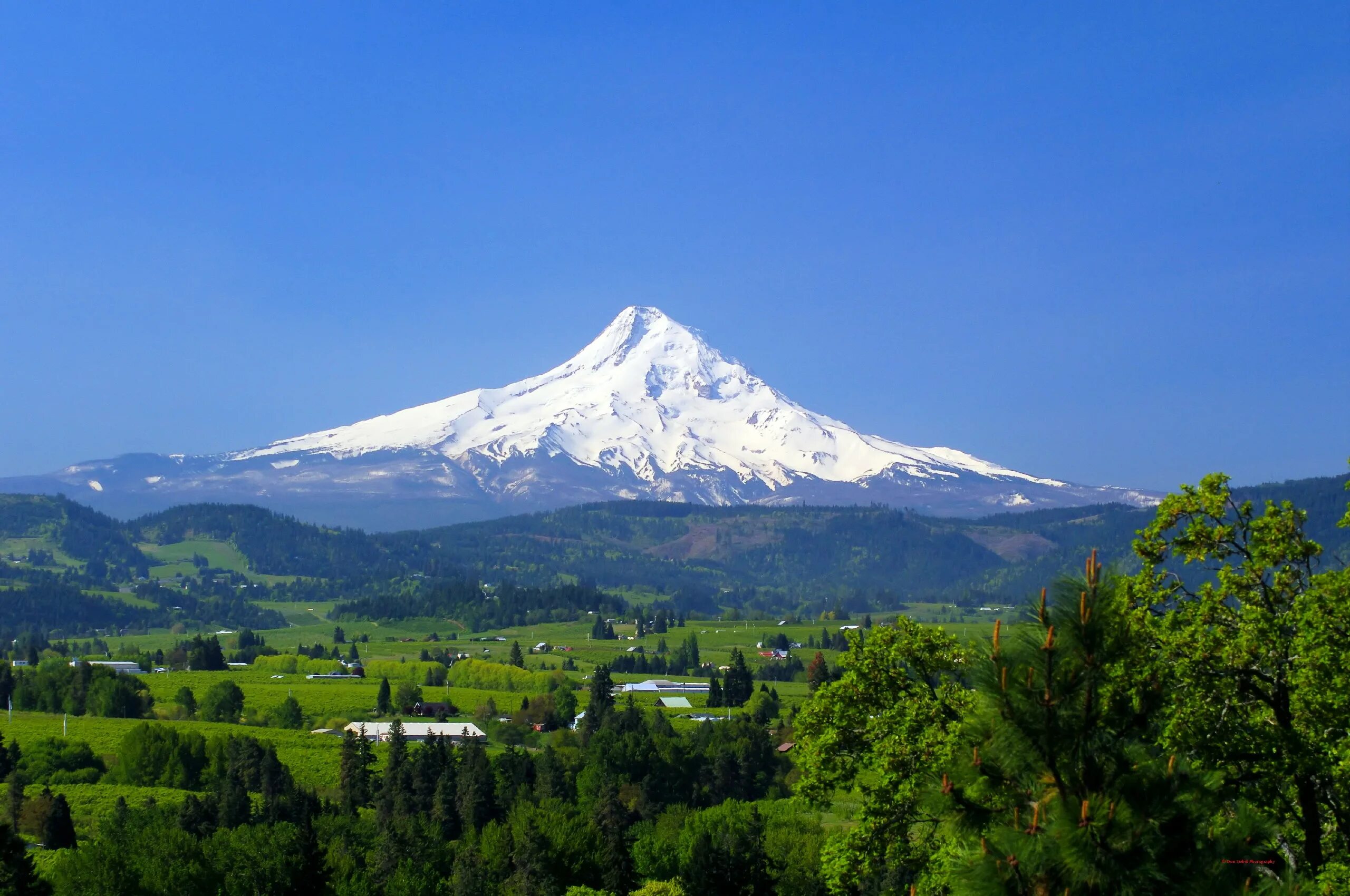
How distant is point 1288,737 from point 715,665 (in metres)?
152

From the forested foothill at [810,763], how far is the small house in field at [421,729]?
859 mm

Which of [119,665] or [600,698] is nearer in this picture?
[600,698]

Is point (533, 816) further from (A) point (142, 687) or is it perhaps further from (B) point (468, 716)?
(A) point (142, 687)

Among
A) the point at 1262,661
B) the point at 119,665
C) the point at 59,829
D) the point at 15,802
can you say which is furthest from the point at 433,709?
the point at 1262,661

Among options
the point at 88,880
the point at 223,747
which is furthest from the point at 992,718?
the point at 223,747

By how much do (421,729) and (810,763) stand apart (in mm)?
87397

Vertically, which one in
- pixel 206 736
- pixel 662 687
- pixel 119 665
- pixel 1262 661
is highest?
pixel 1262 661

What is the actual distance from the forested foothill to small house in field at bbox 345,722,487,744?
2.82 ft

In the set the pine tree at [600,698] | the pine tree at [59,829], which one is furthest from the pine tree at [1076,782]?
the pine tree at [600,698]

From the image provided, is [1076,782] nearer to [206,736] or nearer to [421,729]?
[206,736]

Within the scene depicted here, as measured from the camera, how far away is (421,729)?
105 m

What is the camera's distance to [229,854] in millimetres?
50969

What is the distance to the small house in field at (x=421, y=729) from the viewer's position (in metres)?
98.4

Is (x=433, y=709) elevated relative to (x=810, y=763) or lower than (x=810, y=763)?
lower
